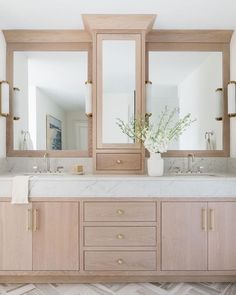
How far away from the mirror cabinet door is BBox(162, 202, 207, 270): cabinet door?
2.37 feet

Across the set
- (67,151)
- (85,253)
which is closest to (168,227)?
(85,253)

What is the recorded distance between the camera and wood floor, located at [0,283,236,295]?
82.2 inches

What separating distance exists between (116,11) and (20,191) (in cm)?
171

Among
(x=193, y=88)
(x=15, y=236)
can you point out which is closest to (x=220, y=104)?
(x=193, y=88)

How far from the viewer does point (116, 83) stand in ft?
8.27

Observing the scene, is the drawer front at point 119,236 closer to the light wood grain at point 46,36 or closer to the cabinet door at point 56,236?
the cabinet door at point 56,236

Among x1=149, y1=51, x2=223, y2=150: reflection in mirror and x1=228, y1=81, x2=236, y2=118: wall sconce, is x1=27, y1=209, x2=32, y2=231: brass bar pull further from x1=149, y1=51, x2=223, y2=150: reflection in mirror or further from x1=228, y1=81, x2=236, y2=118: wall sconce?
x1=228, y1=81, x2=236, y2=118: wall sconce

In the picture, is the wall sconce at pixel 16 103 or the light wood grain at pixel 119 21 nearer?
the light wood grain at pixel 119 21

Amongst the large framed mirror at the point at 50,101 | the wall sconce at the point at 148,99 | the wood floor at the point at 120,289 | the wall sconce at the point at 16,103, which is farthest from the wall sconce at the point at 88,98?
the wood floor at the point at 120,289

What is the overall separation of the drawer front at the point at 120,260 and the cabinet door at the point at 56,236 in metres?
0.12

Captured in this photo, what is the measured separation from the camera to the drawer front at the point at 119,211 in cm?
217

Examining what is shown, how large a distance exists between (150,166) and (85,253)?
0.90 metres

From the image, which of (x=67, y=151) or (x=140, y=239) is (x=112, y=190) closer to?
(x=140, y=239)

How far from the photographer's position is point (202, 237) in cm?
217
